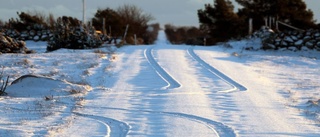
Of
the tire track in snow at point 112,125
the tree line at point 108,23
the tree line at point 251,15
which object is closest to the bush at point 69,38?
the tree line at point 108,23

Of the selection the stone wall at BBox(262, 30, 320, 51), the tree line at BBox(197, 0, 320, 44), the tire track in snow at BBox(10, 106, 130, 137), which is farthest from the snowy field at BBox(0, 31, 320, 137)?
the tree line at BBox(197, 0, 320, 44)

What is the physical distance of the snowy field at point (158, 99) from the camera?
19.6 ft

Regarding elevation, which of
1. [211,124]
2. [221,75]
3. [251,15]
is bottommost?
[211,124]

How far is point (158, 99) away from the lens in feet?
26.7

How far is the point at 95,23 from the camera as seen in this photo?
145 ft

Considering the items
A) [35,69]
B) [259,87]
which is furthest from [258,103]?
[35,69]

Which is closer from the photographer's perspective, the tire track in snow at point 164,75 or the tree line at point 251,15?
the tire track in snow at point 164,75

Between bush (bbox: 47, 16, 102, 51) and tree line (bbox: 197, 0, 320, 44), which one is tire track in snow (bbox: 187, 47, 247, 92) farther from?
tree line (bbox: 197, 0, 320, 44)

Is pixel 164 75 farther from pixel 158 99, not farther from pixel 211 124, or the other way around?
pixel 211 124

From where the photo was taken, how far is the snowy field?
599 cm

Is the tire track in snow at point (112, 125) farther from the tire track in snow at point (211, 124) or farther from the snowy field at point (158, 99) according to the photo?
the tire track in snow at point (211, 124)

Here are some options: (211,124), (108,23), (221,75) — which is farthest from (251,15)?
(211,124)

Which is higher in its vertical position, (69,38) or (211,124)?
(69,38)

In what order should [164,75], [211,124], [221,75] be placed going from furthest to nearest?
1. [221,75]
2. [164,75]
3. [211,124]
